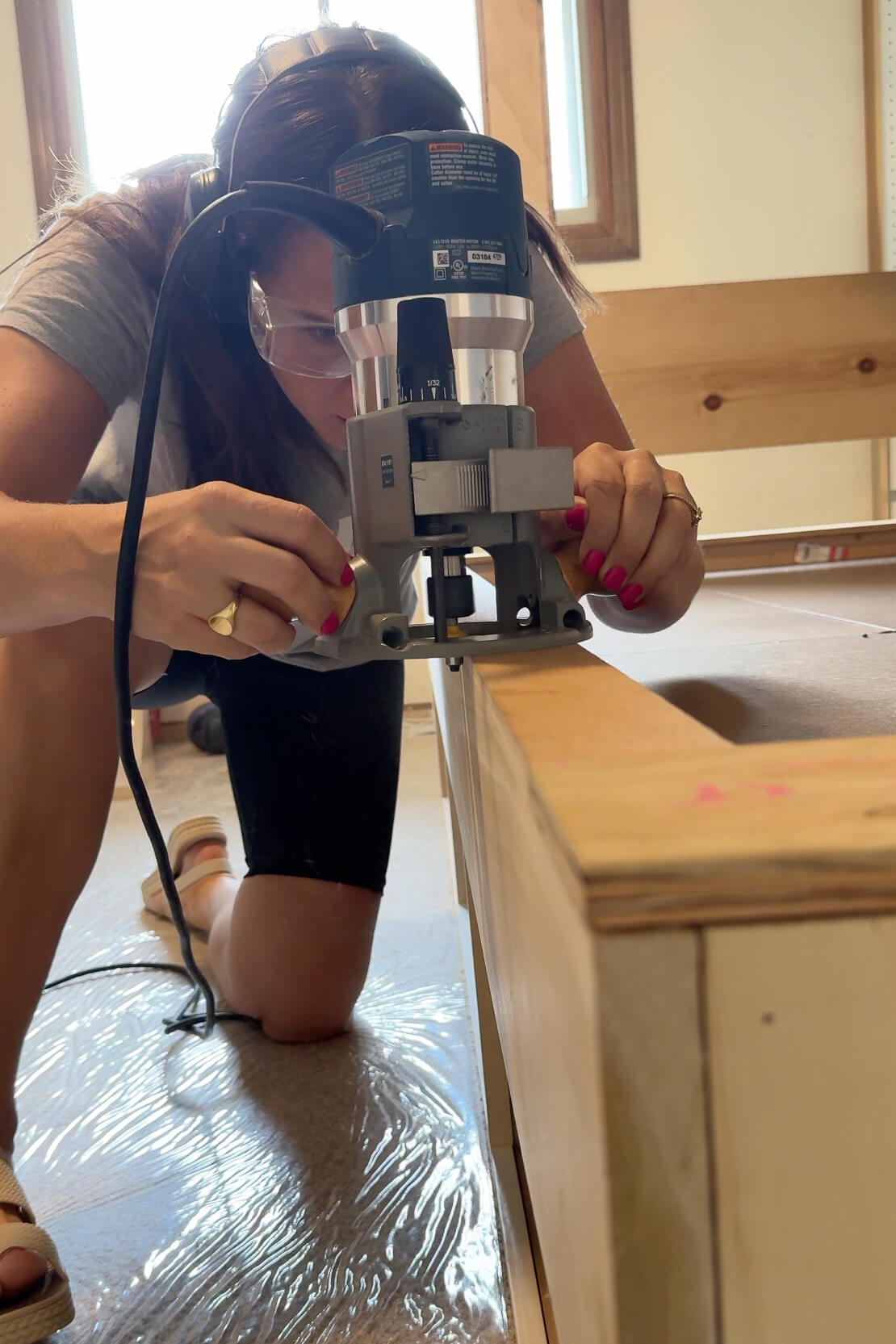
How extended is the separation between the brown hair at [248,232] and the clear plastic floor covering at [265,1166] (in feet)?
2.05

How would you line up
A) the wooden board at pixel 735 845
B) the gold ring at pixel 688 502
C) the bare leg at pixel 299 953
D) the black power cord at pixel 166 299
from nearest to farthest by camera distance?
the wooden board at pixel 735 845, the black power cord at pixel 166 299, the gold ring at pixel 688 502, the bare leg at pixel 299 953

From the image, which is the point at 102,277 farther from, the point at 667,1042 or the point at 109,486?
the point at 667,1042

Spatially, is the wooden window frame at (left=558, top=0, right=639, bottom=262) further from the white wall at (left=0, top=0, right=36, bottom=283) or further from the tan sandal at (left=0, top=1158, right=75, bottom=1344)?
the tan sandal at (left=0, top=1158, right=75, bottom=1344)

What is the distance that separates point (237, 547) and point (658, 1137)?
0.39 metres

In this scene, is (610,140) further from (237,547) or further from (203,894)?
(237,547)

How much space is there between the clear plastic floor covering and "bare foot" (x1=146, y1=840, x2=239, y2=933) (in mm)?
67

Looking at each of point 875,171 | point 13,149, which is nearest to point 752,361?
point 875,171

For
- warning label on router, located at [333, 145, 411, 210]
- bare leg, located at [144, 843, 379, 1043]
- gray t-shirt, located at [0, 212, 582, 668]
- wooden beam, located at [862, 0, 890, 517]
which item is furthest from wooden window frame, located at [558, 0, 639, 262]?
warning label on router, located at [333, 145, 411, 210]

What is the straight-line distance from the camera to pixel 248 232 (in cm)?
71

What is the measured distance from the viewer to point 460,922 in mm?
1436

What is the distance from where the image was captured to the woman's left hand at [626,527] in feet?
2.02

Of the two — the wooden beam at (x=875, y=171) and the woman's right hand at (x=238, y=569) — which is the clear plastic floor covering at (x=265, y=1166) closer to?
the woman's right hand at (x=238, y=569)

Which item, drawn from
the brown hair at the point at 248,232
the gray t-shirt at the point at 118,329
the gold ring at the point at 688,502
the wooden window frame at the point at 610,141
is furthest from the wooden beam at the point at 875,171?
the gold ring at the point at 688,502

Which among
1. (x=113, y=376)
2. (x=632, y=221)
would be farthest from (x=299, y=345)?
(x=632, y=221)
